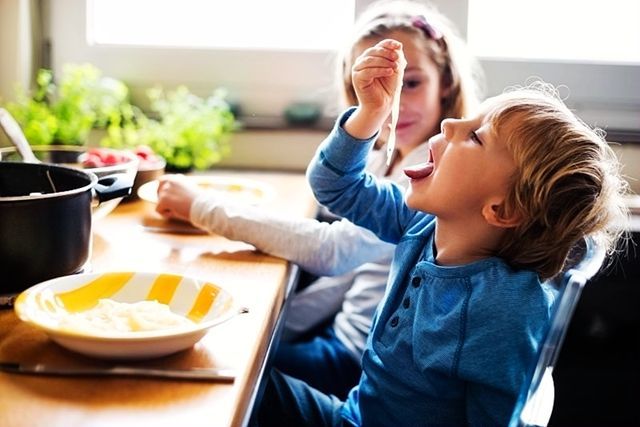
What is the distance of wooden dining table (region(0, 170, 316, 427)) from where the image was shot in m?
0.71

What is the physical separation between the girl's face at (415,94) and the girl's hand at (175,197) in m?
0.37

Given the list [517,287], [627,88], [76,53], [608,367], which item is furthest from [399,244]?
[76,53]

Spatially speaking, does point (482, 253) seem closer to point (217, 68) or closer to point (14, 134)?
point (14, 134)

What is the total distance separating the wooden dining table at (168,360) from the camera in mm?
710

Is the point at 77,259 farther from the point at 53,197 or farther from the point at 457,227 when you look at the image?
the point at 457,227

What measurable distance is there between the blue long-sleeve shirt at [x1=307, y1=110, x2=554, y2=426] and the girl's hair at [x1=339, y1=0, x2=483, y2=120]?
0.34m

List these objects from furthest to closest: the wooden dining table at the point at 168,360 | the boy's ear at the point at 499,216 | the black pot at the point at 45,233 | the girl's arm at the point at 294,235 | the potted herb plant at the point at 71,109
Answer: the potted herb plant at the point at 71,109
the girl's arm at the point at 294,235
the boy's ear at the point at 499,216
the black pot at the point at 45,233
the wooden dining table at the point at 168,360

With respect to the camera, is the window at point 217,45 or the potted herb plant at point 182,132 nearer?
the potted herb plant at point 182,132

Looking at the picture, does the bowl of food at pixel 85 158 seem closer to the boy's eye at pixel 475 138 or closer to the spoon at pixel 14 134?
the spoon at pixel 14 134

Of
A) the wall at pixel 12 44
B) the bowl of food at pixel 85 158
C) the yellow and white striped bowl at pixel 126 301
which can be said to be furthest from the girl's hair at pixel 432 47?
the wall at pixel 12 44

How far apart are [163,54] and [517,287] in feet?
4.37

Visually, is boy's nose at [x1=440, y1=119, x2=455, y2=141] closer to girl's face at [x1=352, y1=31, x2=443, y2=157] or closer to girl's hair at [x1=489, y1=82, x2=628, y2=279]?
girl's hair at [x1=489, y1=82, x2=628, y2=279]

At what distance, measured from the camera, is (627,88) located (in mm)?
1972

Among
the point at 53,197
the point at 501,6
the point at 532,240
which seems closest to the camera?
the point at 53,197
